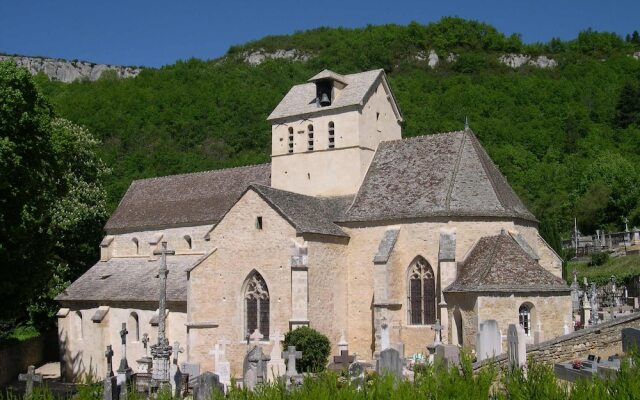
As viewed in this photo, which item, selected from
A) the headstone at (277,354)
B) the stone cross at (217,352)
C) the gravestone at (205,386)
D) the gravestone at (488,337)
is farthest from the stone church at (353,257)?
the gravestone at (205,386)

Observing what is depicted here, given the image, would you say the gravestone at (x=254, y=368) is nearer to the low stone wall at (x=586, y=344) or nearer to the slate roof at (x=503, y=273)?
the low stone wall at (x=586, y=344)

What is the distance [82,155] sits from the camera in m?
40.5

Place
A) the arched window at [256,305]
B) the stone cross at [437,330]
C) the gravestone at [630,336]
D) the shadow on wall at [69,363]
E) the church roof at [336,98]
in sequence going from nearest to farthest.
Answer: the gravestone at [630,336] < the stone cross at [437,330] < the arched window at [256,305] < the church roof at [336,98] < the shadow on wall at [69,363]

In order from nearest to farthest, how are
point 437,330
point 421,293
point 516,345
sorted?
point 516,345 < point 437,330 < point 421,293

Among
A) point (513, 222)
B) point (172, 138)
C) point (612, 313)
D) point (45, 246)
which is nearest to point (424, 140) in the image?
point (513, 222)

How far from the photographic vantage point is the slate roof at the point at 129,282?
31.3m

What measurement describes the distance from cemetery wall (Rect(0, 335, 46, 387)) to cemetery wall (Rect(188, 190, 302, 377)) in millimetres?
8985

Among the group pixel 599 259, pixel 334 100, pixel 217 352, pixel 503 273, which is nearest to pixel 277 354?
pixel 217 352

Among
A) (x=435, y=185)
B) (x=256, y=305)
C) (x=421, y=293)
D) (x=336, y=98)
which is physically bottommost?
(x=256, y=305)

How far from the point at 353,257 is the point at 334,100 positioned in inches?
299

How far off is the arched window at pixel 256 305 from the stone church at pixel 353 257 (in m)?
0.04

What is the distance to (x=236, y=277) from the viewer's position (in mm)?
27844

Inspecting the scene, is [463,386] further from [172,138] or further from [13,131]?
[172,138]

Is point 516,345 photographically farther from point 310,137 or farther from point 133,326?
point 133,326
